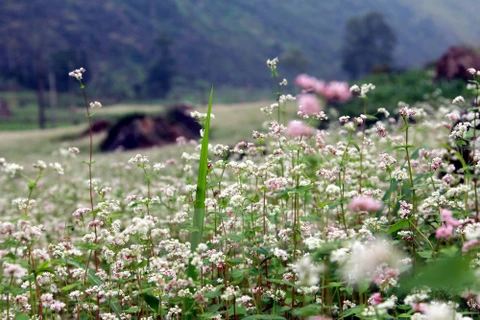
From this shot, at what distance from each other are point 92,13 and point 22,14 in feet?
73.9

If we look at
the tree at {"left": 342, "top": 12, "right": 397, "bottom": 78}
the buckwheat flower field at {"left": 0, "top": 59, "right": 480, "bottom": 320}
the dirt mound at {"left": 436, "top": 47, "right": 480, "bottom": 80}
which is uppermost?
the tree at {"left": 342, "top": 12, "right": 397, "bottom": 78}

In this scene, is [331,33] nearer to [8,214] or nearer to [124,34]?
[124,34]

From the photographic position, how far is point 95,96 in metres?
86.7

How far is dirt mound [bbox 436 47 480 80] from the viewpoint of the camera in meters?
24.1

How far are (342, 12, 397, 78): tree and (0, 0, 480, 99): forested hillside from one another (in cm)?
1001

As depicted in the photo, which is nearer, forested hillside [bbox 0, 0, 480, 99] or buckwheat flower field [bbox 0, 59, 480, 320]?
buckwheat flower field [bbox 0, 59, 480, 320]

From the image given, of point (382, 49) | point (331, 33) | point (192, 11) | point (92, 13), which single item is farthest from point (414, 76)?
point (331, 33)

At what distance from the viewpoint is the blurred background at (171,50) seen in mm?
82500

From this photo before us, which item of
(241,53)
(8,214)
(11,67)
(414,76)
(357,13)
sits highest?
(357,13)

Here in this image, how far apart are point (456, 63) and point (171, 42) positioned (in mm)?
76933

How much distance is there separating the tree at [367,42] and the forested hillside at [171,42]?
1001 cm

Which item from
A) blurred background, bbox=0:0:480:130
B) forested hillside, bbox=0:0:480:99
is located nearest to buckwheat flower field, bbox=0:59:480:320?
blurred background, bbox=0:0:480:130

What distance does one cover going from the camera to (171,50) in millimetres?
103812

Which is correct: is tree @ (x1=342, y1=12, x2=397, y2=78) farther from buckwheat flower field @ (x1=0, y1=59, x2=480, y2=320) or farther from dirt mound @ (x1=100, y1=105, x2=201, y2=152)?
buckwheat flower field @ (x1=0, y1=59, x2=480, y2=320)
